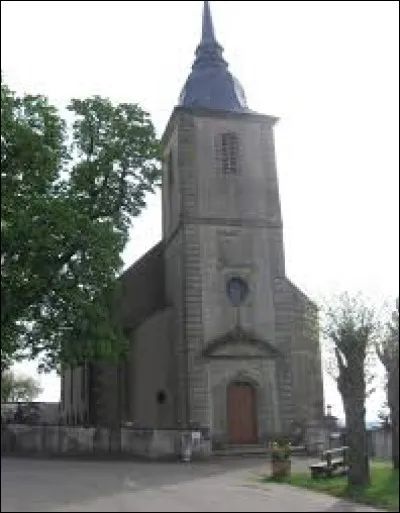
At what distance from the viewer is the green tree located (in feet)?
76.4

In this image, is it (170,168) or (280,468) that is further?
(170,168)

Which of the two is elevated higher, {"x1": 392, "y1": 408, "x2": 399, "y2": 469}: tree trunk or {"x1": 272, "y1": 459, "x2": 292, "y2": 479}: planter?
{"x1": 392, "y1": 408, "x2": 399, "y2": 469}: tree trunk

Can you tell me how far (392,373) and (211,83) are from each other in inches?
733

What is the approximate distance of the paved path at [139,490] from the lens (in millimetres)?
12094

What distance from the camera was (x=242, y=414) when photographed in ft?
94.9

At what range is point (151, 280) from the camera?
3362 centimetres

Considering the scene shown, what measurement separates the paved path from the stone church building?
7.49 metres

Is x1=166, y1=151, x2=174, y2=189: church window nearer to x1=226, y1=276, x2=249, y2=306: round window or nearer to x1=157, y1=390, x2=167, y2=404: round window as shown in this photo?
x1=226, y1=276, x2=249, y2=306: round window

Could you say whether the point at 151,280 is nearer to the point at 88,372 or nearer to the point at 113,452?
the point at 88,372

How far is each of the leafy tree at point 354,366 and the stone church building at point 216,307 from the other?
284 inches

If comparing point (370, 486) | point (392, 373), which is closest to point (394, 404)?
point (392, 373)

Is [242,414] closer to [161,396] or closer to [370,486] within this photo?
[161,396]

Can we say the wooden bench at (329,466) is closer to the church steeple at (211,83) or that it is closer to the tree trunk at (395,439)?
the tree trunk at (395,439)

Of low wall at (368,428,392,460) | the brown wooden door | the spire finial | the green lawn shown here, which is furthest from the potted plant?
the spire finial
